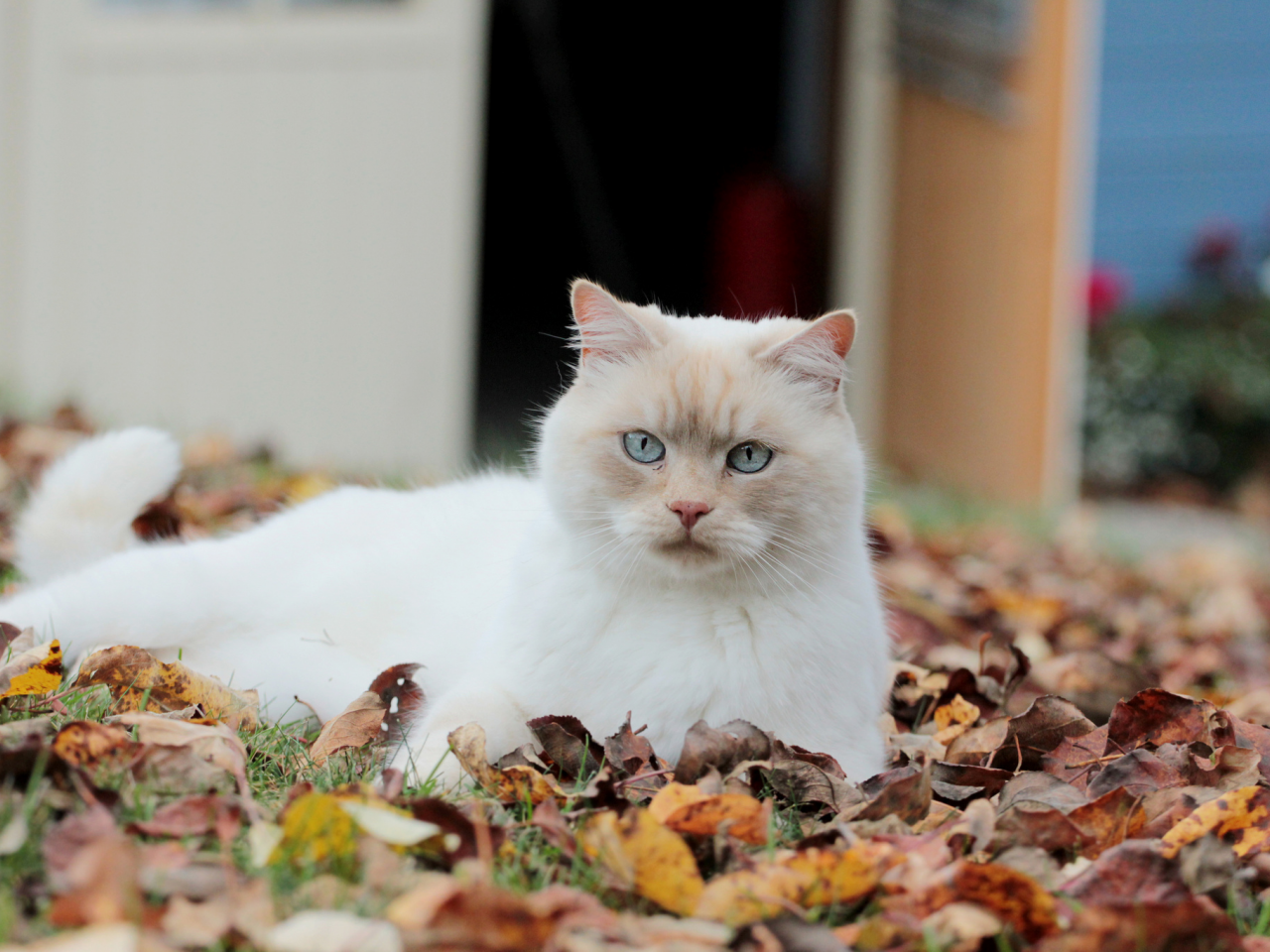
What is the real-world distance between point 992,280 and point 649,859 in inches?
237

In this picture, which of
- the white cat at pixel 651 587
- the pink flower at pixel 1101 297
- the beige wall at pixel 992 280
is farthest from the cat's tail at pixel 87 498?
the pink flower at pixel 1101 297

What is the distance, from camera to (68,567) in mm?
2250

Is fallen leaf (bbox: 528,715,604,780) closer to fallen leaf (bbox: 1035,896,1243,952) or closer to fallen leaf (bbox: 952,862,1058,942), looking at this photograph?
fallen leaf (bbox: 952,862,1058,942)

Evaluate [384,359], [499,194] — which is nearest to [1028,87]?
[499,194]

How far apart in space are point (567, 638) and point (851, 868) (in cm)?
61

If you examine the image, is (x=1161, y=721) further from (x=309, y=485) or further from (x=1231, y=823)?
(x=309, y=485)

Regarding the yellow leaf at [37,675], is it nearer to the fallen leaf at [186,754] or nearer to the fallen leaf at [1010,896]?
the fallen leaf at [186,754]

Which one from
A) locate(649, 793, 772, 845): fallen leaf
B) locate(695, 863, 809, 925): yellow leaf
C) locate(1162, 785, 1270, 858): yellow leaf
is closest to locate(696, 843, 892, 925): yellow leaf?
locate(695, 863, 809, 925): yellow leaf

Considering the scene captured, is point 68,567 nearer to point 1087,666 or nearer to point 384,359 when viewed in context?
point 1087,666

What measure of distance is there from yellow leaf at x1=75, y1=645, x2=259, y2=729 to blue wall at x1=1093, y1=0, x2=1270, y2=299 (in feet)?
37.6

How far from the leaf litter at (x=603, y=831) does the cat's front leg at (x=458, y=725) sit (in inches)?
1.6

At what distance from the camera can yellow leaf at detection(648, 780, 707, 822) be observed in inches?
53.9

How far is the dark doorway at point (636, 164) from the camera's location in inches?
301

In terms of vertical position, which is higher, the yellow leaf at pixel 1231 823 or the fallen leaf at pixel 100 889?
the fallen leaf at pixel 100 889
